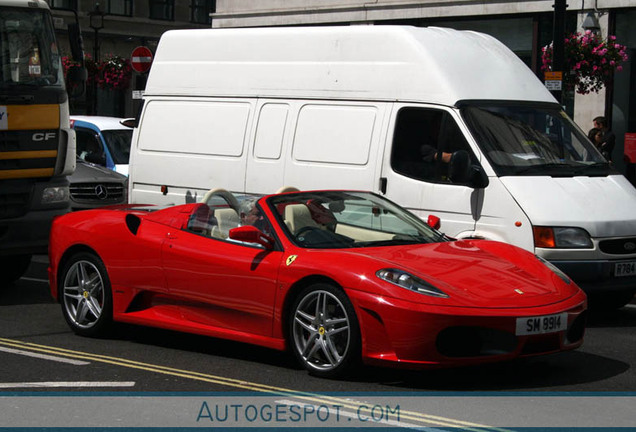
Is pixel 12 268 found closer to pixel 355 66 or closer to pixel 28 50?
pixel 28 50

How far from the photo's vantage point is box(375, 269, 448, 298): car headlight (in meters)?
7.22

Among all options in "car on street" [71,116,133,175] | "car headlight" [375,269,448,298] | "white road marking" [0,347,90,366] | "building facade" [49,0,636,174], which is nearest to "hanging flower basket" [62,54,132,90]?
"building facade" [49,0,636,174]

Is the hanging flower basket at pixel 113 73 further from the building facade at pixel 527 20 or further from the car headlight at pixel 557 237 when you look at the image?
the car headlight at pixel 557 237

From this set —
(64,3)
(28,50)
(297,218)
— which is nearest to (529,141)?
(297,218)

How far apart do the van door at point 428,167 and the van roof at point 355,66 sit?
205 mm

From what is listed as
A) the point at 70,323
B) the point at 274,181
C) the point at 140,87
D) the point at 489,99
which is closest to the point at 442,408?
the point at 70,323

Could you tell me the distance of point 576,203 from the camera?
Result: 32.9ft

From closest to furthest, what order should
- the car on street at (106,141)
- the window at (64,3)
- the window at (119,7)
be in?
the car on street at (106,141) → the window at (64,3) → the window at (119,7)

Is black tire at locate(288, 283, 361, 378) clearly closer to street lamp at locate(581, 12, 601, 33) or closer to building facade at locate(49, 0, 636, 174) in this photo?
building facade at locate(49, 0, 636, 174)

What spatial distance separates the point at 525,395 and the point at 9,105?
678cm

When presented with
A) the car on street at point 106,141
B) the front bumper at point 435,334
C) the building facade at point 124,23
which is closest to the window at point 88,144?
the car on street at point 106,141

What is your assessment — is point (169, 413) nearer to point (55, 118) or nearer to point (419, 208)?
point (419, 208)

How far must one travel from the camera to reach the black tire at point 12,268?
40.9ft

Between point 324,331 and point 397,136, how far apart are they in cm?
394
